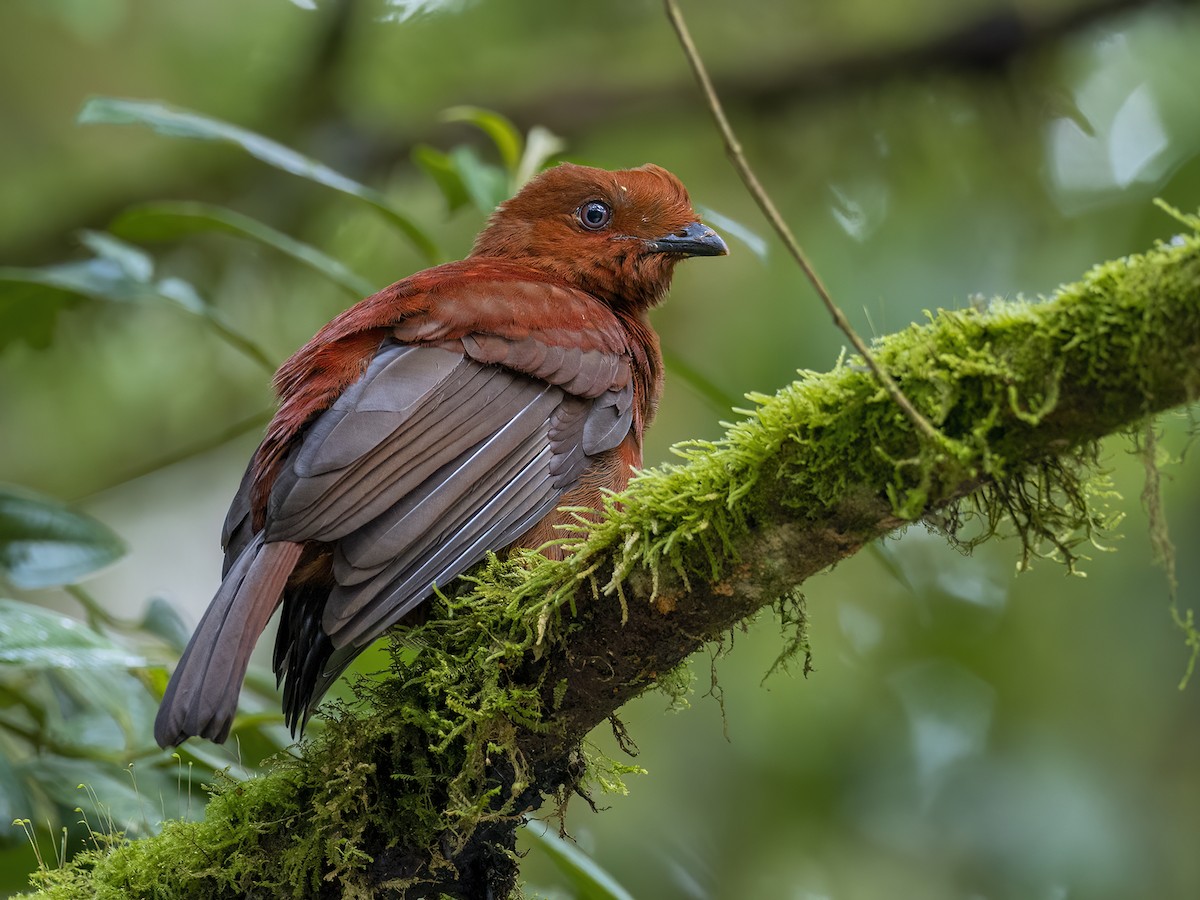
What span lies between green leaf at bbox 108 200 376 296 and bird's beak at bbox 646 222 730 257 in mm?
939

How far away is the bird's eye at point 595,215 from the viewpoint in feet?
13.9

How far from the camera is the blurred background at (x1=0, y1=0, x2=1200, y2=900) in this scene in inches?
230

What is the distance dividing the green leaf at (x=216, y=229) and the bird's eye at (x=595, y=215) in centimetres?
75

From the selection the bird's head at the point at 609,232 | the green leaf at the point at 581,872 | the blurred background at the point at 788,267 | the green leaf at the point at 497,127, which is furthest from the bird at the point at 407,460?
the blurred background at the point at 788,267

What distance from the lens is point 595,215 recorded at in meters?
4.23

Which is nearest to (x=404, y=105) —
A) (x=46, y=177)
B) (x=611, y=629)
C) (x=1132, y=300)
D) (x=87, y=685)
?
(x=46, y=177)

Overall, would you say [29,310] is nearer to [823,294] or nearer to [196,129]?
[196,129]

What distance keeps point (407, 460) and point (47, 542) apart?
127 centimetres

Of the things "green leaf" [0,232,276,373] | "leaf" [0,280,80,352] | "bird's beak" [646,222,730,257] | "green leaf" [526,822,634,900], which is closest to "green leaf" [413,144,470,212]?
"bird's beak" [646,222,730,257]

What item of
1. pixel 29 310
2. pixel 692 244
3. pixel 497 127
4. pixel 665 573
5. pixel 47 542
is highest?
pixel 497 127

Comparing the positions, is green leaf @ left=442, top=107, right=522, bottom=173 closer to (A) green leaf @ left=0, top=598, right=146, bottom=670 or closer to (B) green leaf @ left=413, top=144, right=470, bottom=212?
(B) green leaf @ left=413, top=144, right=470, bottom=212

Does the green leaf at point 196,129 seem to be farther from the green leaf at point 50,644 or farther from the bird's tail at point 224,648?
the green leaf at point 50,644

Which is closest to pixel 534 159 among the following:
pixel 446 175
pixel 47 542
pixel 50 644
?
pixel 446 175

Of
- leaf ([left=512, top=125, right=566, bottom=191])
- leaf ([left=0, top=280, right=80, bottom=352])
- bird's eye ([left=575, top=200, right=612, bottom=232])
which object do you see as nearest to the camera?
leaf ([left=0, top=280, right=80, bottom=352])
